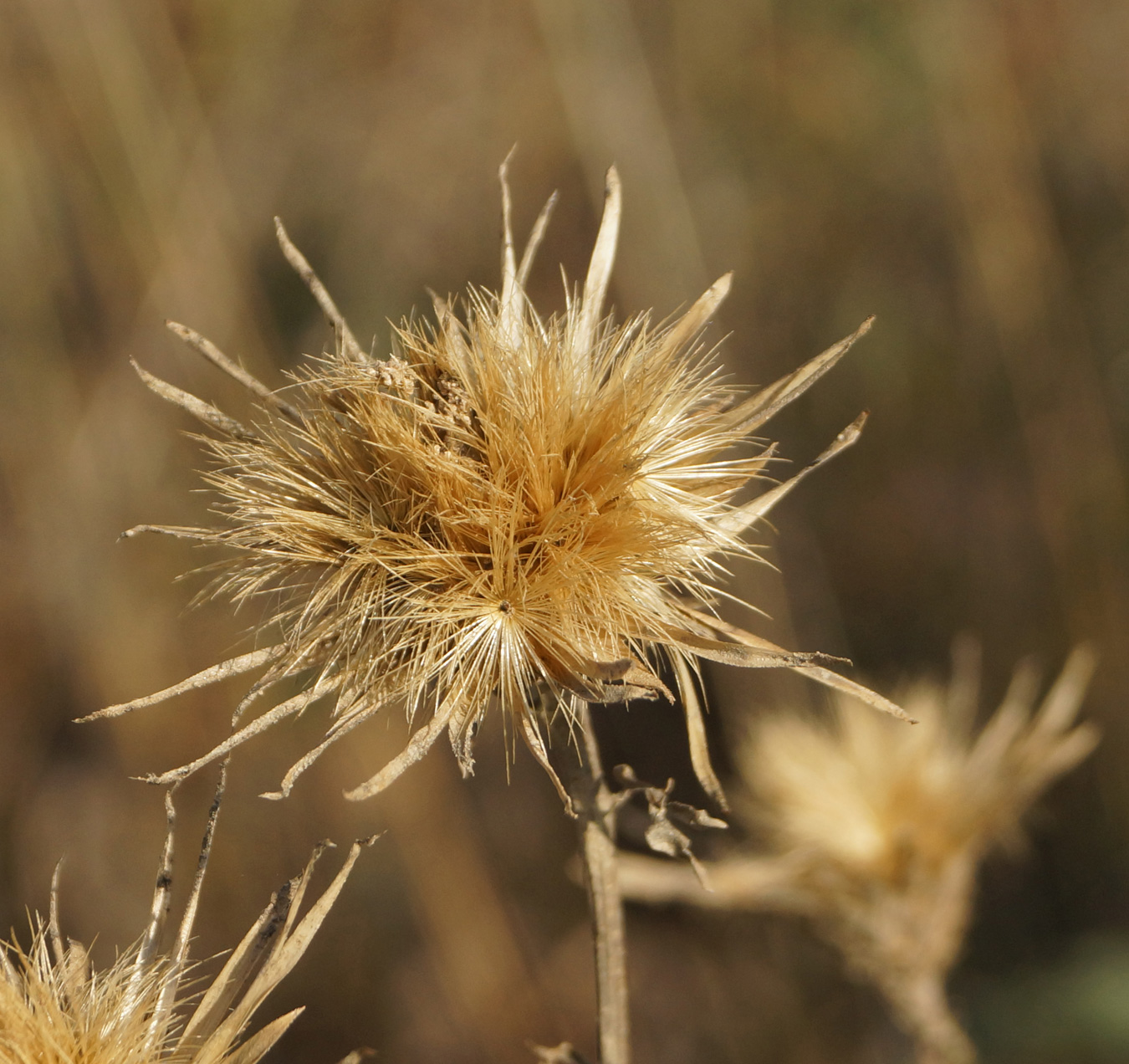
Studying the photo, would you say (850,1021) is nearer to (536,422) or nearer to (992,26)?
(536,422)

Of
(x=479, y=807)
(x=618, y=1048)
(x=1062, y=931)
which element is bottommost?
(x=1062, y=931)

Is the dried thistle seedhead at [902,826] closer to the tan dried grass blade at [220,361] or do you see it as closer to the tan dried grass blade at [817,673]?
the tan dried grass blade at [817,673]

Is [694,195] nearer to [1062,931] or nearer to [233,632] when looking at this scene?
[233,632]

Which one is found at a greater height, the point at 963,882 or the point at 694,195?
the point at 694,195

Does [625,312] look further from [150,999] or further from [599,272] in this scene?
[150,999]

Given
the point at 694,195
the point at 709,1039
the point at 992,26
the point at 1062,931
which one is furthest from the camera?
the point at 694,195

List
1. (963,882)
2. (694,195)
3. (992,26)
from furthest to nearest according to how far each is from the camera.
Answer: (694,195)
(992,26)
(963,882)

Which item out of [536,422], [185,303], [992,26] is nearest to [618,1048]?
[536,422]

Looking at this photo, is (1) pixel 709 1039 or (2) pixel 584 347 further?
(1) pixel 709 1039
